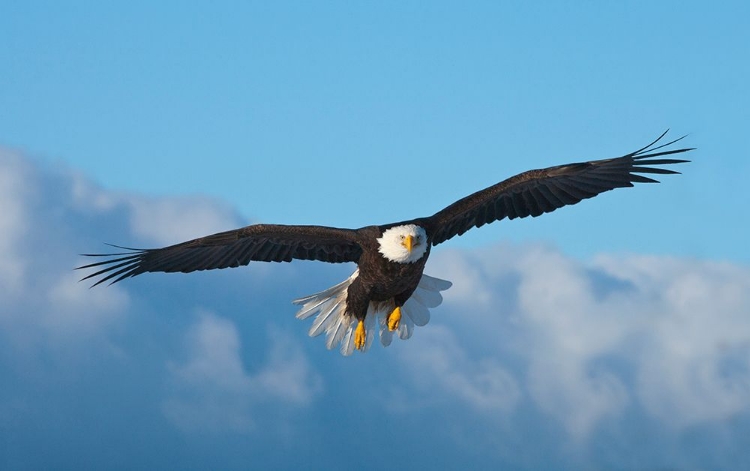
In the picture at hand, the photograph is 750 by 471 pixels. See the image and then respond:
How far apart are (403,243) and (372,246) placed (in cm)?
46

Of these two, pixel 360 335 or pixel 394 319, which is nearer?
pixel 394 319

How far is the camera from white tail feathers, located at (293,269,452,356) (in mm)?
12906

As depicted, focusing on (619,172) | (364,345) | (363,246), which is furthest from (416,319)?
(619,172)

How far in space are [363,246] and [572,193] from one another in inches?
84.5

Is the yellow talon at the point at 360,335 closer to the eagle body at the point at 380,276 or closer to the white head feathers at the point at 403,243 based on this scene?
the eagle body at the point at 380,276

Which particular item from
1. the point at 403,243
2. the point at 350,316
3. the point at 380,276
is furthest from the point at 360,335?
the point at 403,243

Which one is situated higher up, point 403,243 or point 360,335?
point 403,243

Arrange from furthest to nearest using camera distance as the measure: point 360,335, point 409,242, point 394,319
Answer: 1. point 360,335
2. point 394,319
3. point 409,242

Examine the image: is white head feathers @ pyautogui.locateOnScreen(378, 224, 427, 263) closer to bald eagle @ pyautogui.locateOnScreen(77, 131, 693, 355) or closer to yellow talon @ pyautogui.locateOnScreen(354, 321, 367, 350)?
bald eagle @ pyautogui.locateOnScreen(77, 131, 693, 355)

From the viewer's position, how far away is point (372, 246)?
1161cm

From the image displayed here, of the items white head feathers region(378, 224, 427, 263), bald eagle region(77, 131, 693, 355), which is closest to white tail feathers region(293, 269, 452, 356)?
bald eagle region(77, 131, 693, 355)

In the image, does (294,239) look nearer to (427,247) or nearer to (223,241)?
(223,241)

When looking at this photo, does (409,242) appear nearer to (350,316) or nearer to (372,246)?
(372,246)

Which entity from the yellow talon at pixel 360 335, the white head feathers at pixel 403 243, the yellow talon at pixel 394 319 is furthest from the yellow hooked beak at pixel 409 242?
the yellow talon at pixel 360 335
